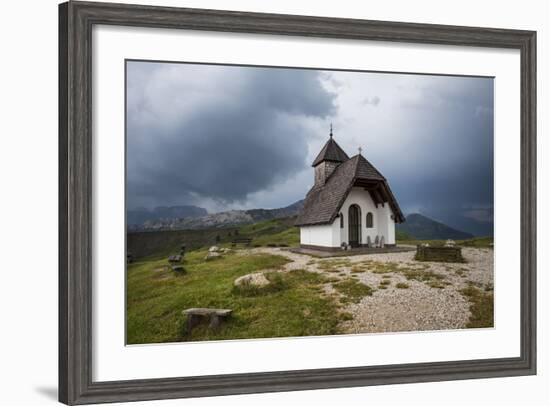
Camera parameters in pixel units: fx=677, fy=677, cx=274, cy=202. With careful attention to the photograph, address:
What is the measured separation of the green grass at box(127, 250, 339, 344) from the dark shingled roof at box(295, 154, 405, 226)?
637 mm

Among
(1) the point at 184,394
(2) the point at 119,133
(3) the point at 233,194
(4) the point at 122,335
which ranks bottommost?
(1) the point at 184,394

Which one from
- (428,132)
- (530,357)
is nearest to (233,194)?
(428,132)

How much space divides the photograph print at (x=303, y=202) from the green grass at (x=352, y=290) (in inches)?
0.6

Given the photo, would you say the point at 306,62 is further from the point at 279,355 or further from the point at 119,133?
the point at 279,355

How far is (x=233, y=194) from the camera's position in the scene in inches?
289

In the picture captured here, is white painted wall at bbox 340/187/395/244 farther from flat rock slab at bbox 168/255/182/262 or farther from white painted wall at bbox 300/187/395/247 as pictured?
flat rock slab at bbox 168/255/182/262

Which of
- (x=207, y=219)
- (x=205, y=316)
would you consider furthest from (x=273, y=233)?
(x=205, y=316)

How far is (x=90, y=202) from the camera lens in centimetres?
675

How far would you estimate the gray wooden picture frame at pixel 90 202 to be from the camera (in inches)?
263

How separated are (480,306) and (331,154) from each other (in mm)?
2566

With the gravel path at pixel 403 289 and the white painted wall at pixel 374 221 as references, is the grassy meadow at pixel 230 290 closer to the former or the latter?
the gravel path at pixel 403 289

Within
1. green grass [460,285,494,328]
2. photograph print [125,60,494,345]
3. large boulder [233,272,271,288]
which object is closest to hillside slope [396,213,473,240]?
photograph print [125,60,494,345]

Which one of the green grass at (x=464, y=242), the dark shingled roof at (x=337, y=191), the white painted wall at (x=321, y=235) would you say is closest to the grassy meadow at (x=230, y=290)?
the white painted wall at (x=321, y=235)

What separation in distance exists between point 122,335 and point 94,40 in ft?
9.84
